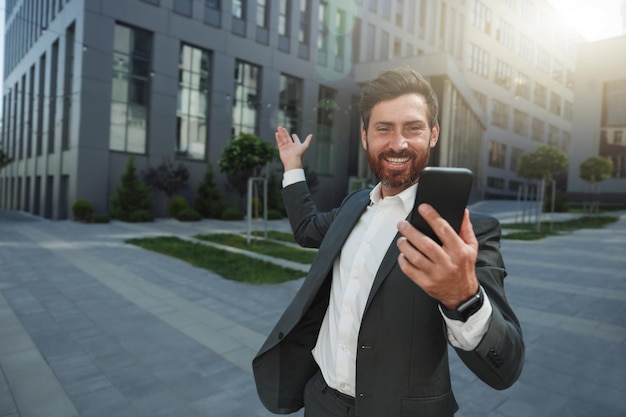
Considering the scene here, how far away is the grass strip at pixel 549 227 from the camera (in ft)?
49.9

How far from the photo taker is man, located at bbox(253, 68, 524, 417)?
1.00 meters

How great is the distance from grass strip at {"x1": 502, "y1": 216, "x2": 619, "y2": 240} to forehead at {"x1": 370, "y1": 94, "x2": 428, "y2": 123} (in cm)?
1496

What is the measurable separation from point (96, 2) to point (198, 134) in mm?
7491

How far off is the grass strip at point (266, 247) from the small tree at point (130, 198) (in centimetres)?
600

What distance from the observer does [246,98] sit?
24203 mm

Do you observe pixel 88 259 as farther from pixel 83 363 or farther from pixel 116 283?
pixel 83 363

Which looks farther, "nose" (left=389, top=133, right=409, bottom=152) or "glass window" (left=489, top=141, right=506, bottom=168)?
"glass window" (left=489, top=141, right=506, bottom=168)

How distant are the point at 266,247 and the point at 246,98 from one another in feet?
48.9

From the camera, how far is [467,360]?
41.3 inches

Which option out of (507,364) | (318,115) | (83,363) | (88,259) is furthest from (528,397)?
(318,115)

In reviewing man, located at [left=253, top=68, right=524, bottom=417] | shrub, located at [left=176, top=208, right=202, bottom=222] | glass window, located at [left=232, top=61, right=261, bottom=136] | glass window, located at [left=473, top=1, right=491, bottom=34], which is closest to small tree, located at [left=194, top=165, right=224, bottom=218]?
shrub, located at [left=176, top=208, right=202, bottom=222]

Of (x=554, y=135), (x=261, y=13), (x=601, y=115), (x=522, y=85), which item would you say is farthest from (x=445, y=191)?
(x=554, y=135)

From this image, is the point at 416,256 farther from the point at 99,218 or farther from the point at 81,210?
the point at 81,210

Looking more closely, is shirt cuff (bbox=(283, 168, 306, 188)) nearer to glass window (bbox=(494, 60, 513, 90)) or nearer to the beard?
the beard
